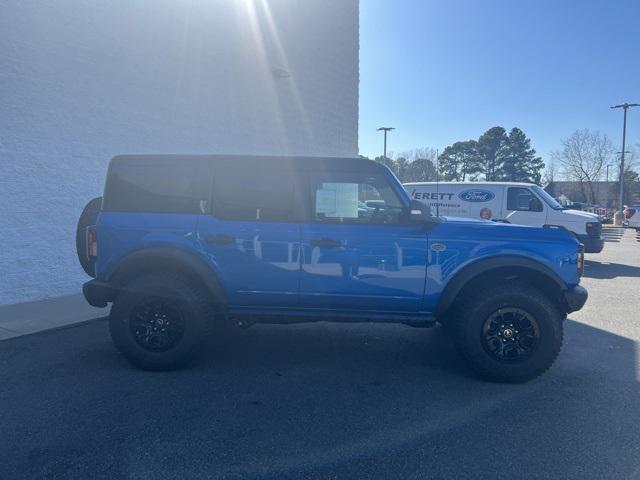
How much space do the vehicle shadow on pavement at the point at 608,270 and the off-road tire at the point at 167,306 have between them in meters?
8.74

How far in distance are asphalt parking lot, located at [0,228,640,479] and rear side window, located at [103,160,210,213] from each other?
1551mm

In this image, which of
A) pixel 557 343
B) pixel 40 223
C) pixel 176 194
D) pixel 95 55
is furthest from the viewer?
pixel 95 55

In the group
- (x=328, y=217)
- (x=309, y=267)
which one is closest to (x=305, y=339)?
(x=309, y=267)

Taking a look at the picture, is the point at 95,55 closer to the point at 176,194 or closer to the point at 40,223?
the point at 40,223

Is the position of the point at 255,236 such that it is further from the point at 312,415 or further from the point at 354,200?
the point at 312,415

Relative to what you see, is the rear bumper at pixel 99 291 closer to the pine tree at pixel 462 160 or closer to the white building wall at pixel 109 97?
the white building wall at pixel 109 97

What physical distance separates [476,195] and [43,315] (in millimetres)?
10348

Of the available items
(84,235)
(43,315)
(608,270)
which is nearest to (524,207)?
(608,270)

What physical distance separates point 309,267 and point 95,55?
18.0ft

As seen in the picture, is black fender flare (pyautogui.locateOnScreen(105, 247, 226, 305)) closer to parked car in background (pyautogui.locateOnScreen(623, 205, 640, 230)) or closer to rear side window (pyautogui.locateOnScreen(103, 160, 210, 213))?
rear side window (pyautogui.locateOnScreen(103, 160, 210, 213))

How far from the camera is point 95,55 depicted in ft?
21.6

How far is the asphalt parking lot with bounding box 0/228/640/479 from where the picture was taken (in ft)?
8.29

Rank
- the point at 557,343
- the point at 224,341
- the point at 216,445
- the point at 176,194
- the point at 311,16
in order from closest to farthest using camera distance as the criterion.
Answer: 1. the point at 216,445
2. the point at 557,343
3. the point at 176,194
4. the point at 224,341
5. the point at 311,16

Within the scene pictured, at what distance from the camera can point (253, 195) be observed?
154 inches
